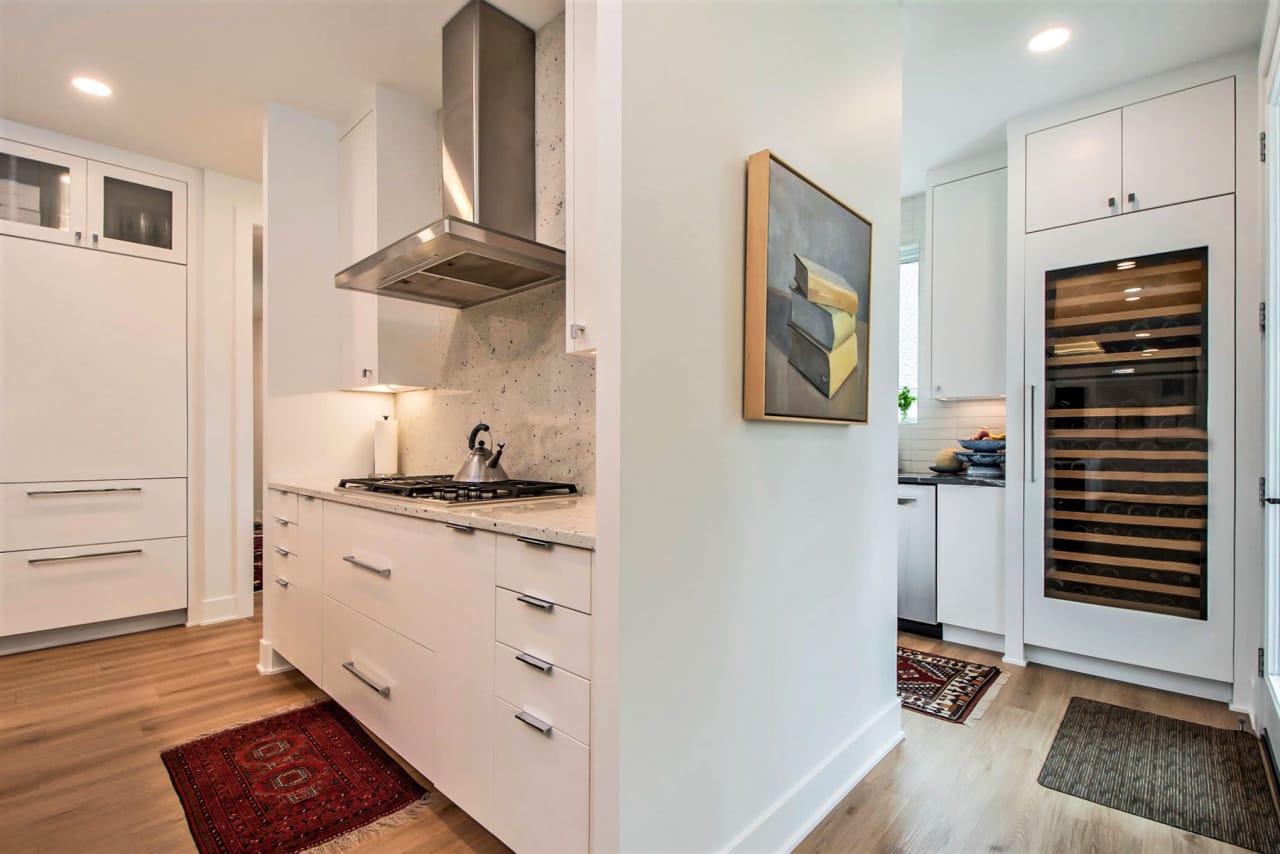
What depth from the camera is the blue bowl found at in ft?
10.5

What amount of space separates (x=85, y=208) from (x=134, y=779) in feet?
9.60

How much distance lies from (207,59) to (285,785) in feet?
9.08

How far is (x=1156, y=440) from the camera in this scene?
2543 mm

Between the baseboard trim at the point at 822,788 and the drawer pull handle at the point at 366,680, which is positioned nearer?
the baseboard trim at the point at 822,788

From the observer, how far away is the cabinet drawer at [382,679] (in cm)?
167

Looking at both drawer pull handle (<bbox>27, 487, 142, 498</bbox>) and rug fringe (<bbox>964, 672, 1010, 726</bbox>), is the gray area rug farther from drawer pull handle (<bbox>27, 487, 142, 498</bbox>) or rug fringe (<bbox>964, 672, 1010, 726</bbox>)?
drawer pull handle (<bbox>27, 487, 142, 498</bbox>)

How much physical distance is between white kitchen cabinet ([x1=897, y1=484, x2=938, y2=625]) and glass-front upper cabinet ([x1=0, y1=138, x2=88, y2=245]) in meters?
4.59

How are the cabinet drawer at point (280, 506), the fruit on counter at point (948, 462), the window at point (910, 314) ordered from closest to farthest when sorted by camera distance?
the cabinet drawer at point (280, 506) → the fruit on counter at point (948, 462) → the window at point (910, 314)

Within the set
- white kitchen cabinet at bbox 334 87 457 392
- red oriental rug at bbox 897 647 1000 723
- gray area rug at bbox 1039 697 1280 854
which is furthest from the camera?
white kitchen cabinet at bbox 334 87 457 392

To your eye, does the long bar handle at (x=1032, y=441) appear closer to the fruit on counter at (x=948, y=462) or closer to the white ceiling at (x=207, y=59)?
the fruit on counter at (x=948, y=462)

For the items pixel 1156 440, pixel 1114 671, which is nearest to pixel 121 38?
pixel 1156 440

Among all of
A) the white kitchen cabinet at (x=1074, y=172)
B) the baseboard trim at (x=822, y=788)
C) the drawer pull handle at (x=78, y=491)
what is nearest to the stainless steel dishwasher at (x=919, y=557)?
the baseboard trim at (x=822, y=788)

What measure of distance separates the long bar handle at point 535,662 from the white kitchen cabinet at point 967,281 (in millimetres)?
2984

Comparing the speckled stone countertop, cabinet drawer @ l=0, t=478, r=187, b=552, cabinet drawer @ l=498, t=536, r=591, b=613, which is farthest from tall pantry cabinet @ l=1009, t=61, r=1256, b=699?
Result: cabinet drawer @ l=0, t=478, r=187, b=552
